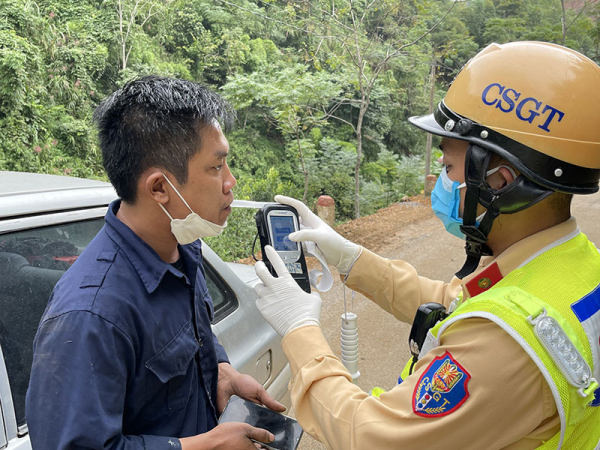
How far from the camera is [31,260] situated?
1525mm

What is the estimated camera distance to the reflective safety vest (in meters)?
1.04

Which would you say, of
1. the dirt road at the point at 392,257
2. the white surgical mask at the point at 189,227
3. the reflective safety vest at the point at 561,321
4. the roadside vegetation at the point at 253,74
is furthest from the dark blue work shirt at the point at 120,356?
the roadside vegetation at the point at 253,74

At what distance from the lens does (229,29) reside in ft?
47.0

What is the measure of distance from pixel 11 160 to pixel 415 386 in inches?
350

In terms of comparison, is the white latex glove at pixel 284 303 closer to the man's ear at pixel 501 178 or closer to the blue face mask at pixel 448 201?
the blue face mask at pixel 448 201

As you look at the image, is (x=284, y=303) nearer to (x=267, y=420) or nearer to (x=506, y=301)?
(x=267, y=420)

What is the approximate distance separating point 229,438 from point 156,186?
31.3 inches

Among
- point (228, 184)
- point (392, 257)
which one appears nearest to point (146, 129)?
point (228, 184)

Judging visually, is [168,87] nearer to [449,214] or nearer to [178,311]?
[178,311]

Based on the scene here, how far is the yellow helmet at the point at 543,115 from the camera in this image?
124cm

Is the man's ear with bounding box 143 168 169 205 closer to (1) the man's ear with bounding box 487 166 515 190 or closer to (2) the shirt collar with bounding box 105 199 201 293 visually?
(2) the shirt collar with bounding box 105 199 201 293

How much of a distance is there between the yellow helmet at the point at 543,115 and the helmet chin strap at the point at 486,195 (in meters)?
0.03

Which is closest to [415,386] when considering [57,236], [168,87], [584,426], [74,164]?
[584,426]

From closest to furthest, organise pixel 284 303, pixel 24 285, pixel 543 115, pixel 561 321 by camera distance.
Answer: pixel 561 321 → pixel 543 115 → pixel 24 285 → pixel 284 303
